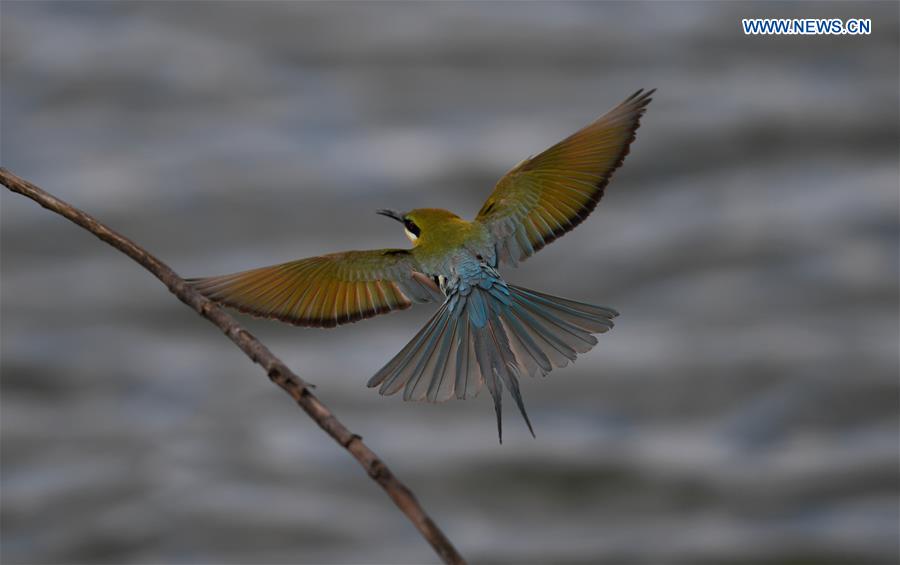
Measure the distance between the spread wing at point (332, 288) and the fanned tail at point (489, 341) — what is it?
67mm

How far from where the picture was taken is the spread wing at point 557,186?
2.00 meters

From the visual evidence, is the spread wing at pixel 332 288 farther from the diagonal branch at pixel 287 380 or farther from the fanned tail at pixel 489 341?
the diagonal branch at pixel 287 380

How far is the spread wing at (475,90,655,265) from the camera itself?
2.00m

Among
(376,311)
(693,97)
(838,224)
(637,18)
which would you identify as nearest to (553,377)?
(838,224)

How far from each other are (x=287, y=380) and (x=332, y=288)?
1.61ft

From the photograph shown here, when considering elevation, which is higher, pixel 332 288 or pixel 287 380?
pixel 332 288

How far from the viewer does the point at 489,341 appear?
191cm

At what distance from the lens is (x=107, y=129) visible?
20.9 feet

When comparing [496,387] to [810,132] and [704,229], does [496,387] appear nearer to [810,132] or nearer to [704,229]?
[704,229]

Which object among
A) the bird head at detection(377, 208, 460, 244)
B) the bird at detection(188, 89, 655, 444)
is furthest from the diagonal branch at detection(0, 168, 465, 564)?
the bird head at detection(377, 208, 460, 244)

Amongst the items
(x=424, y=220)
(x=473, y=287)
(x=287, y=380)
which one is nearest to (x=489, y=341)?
(x=473, y=287)

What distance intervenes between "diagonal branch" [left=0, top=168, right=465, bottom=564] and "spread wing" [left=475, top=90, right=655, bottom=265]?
59 centimetres

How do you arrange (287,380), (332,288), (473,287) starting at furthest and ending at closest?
(473,287) → (332,288) → (287,380)

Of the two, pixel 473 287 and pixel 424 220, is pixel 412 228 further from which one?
pixel 473 287
